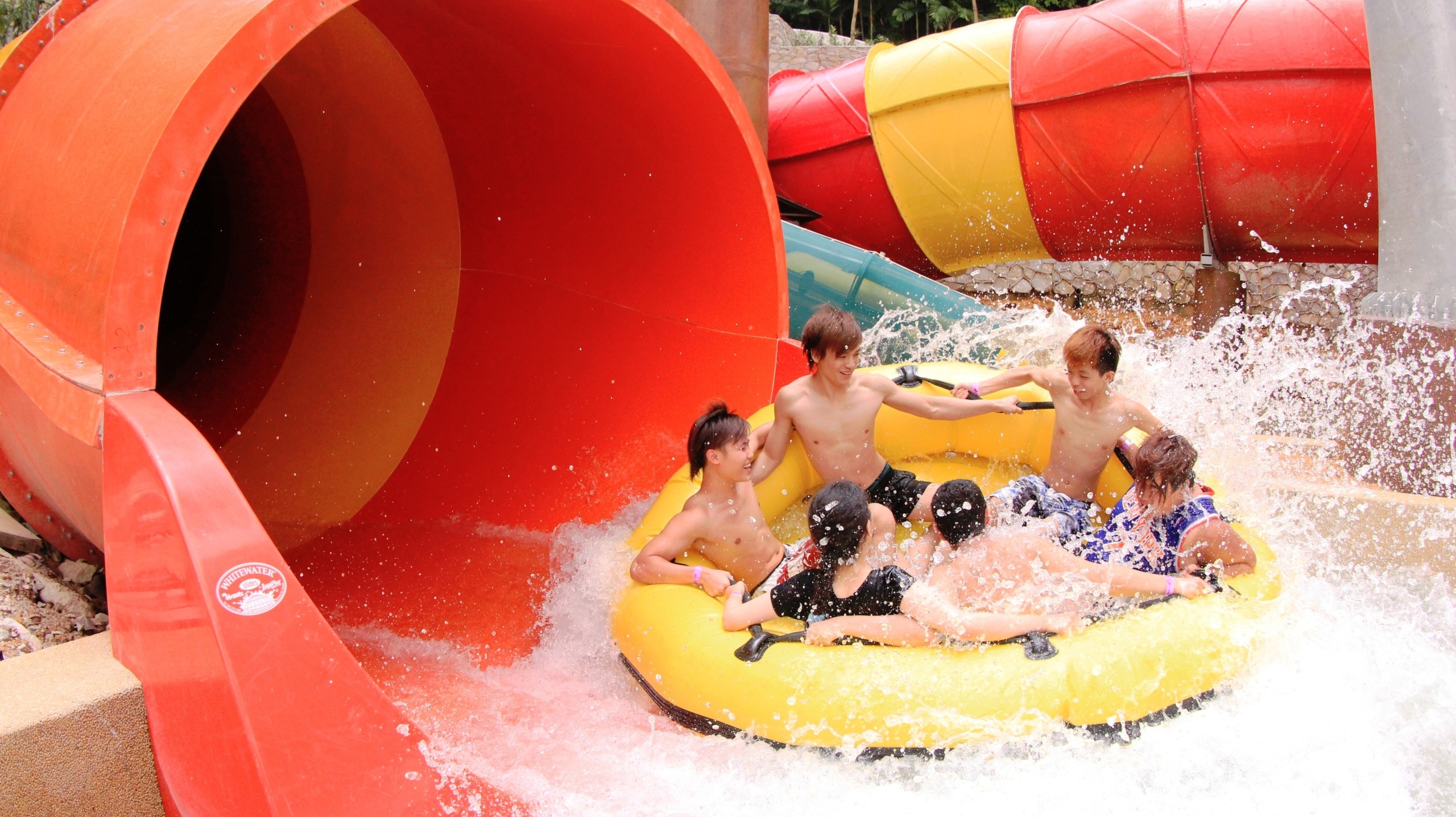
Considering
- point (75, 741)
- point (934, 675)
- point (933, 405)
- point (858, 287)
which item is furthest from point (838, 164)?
point (75, 741)

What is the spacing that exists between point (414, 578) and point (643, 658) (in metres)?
1.43

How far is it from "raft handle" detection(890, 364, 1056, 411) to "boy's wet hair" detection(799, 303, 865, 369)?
0.45 metres

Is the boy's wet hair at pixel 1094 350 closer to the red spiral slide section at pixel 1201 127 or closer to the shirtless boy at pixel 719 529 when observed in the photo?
the shirtless boy at pixel 719 529

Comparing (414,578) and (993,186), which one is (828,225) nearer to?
(993,186)

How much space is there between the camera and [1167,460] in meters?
3.16

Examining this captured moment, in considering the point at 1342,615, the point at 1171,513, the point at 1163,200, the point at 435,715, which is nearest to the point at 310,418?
the point at 435,715

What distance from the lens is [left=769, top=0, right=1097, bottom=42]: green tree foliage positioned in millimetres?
15711

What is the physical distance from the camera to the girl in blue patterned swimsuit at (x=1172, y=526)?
3107 mm

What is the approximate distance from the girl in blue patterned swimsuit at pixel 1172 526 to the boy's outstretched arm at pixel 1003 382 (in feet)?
2.22

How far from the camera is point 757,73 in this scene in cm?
689

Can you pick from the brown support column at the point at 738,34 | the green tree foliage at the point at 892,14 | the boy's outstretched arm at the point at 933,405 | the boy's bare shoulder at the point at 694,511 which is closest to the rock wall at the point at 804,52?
the green tree foliage at the point at 892,14

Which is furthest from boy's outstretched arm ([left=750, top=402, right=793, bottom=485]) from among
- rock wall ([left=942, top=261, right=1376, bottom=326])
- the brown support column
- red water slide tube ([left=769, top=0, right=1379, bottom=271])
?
rock wall ([left=942, top=261, right=1376, bottom=326])

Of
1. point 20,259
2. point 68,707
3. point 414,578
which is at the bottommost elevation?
point 414,578

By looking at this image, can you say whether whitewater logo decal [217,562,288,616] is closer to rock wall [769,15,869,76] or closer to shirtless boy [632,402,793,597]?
shirtless boy [632,402,793,597]
